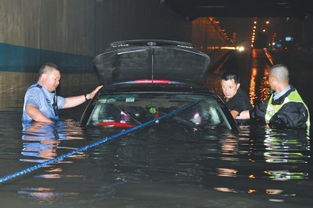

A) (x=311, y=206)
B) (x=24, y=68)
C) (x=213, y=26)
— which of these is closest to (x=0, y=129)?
(x=311, y=206)

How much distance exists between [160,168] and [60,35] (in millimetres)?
13815

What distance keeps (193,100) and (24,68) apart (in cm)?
961

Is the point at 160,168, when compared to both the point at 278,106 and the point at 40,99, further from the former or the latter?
the point at 40,99

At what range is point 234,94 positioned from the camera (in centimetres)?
796

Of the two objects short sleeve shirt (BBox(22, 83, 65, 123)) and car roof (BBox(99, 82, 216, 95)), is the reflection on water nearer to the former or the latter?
short sleeve shirt (BBox(22, 83, 65, 123))

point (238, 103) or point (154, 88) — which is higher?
point (154, 88)

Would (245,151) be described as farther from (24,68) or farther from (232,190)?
(24,68)

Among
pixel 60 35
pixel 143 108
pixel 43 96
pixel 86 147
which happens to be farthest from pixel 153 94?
pixel 60 35

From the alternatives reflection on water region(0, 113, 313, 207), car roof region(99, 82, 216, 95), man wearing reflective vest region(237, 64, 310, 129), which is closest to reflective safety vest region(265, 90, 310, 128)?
man wearing reflective vest region(237, 64, 310, 129)

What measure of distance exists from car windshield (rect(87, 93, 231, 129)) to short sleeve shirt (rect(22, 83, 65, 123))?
1182mm

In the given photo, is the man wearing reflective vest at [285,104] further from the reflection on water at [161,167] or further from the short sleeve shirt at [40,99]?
the short sleeve shirt at [40,99]

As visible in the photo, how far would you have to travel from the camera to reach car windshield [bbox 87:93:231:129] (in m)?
6.45

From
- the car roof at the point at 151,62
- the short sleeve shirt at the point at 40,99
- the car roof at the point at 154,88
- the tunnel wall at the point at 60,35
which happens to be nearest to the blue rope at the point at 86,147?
the car roof at the point at 154,88

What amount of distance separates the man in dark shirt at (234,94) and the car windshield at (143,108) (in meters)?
1.10
